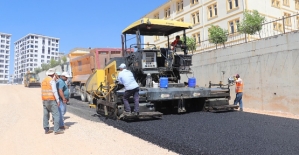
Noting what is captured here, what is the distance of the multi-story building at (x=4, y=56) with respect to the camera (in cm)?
9894

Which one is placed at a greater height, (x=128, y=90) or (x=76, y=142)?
(x=128, y=90)

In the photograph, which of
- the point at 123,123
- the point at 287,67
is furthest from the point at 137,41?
the point at 287,67

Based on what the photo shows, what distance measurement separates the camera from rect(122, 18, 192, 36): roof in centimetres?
628

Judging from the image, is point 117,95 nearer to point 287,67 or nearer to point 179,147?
point 179,147

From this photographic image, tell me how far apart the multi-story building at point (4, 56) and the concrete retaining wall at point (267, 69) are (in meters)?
107

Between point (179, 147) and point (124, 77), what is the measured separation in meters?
2.25

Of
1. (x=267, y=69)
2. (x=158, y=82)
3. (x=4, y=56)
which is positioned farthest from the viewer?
(x=4, y=56)

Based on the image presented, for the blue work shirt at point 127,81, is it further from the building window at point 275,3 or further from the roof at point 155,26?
the building window at point 275,3

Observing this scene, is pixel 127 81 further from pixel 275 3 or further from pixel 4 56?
pixel 4 56

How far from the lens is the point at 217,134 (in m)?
4.25

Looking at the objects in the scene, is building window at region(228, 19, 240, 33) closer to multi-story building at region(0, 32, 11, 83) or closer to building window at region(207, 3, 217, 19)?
building window at region(207, 3, 217, 19)

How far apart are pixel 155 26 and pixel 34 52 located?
10775 cm

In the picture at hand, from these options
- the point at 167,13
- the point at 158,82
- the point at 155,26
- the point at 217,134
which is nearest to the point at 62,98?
the point at 158,82

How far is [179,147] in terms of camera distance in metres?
3.67
